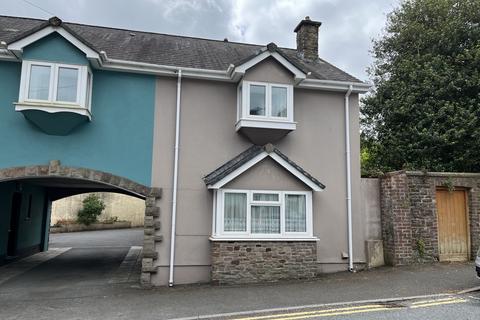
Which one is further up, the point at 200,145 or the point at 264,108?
the point at 264,108

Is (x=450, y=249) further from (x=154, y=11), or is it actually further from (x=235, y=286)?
(x=154, y=11)

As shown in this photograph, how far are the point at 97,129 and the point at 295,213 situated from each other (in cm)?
600

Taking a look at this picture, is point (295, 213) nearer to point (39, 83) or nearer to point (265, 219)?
point (265, 219)

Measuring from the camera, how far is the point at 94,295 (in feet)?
31.9

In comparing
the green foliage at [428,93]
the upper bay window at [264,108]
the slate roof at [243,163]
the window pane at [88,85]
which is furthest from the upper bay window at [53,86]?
the green foliage at [428,93]

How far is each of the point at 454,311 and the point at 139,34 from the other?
512 inches

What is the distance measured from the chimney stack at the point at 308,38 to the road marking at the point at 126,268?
9755mm

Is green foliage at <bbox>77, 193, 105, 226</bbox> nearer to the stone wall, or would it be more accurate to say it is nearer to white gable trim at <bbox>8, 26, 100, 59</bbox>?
white gable trim at <bbox>8, 26, 100, 59</bbox>

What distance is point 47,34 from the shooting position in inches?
417

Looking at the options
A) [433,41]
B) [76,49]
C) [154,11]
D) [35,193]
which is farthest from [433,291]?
[35,193]

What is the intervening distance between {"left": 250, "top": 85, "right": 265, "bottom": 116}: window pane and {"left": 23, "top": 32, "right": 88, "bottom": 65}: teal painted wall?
4.60 meters

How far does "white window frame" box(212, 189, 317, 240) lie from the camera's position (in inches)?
433

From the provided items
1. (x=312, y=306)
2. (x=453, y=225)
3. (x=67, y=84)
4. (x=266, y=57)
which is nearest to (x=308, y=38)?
(x=266, y=57)

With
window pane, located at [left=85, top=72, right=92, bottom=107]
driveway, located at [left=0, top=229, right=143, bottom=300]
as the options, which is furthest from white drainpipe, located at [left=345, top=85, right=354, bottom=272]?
window pane, located at [left=85, top=72, right=92, bottom=107]
